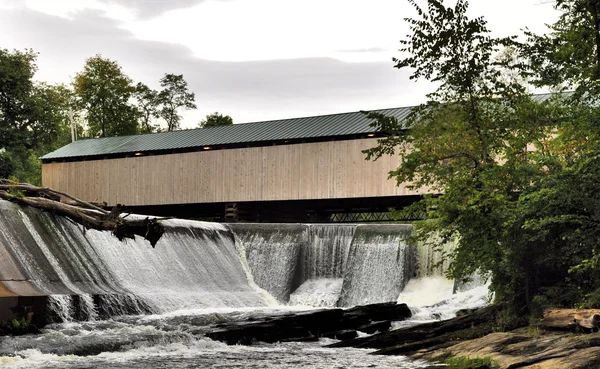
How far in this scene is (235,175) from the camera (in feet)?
94.8

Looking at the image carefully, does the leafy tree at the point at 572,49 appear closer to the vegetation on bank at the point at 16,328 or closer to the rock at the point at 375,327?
the rock at the point at 375,327

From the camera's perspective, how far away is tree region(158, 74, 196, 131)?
169 ft

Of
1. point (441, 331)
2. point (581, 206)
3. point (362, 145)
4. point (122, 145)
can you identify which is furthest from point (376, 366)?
point (122, 145)

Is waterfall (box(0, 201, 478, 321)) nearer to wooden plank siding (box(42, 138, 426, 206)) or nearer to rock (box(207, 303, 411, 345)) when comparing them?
rock (box(207, 303, 411, 345))

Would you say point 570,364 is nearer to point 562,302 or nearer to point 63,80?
point 562,302

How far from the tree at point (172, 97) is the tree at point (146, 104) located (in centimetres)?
40

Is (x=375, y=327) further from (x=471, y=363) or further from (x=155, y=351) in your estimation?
(x=471, y=363)

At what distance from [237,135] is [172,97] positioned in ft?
76.5

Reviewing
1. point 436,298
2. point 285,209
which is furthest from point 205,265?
point 285,209

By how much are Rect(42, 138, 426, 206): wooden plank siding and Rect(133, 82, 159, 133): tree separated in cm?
1958

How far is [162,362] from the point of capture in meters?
11.2

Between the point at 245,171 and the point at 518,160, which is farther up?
the point at 245,171

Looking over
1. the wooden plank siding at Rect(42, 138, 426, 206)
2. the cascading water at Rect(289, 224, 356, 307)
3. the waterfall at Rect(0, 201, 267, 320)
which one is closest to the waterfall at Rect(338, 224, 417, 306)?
the cascading water at Rect(289, 224, 356, 307)

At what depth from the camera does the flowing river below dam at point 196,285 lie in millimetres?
11758
